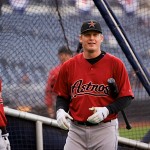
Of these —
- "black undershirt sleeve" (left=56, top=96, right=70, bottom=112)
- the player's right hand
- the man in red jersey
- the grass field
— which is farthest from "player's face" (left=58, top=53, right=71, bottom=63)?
the player's right hand

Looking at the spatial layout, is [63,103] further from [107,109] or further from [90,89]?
[107,109]

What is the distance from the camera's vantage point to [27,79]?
7.17 meters

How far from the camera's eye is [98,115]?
5.23 m

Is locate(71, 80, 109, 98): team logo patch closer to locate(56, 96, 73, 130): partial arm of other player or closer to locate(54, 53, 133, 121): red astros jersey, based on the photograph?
locate(54, 53, 133, 121): red astros jersey

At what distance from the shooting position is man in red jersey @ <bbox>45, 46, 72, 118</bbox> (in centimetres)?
714

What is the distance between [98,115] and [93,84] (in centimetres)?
37

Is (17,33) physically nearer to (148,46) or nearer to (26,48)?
(26,48)

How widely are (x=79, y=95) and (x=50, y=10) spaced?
190 centimetres

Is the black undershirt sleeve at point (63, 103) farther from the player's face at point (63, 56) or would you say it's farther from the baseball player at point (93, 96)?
the player's face at point (63, 56)

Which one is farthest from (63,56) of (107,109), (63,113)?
(107,109)

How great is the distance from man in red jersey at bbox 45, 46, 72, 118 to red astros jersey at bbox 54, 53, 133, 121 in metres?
1.51

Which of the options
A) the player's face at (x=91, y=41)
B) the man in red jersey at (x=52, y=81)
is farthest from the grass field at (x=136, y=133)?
the player's face at (x=91, y=41)

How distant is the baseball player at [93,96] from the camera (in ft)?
17.9

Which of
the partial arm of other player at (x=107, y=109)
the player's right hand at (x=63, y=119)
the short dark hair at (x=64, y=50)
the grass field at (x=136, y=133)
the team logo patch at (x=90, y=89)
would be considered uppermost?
the short dark hair at (x=64, y=50)
